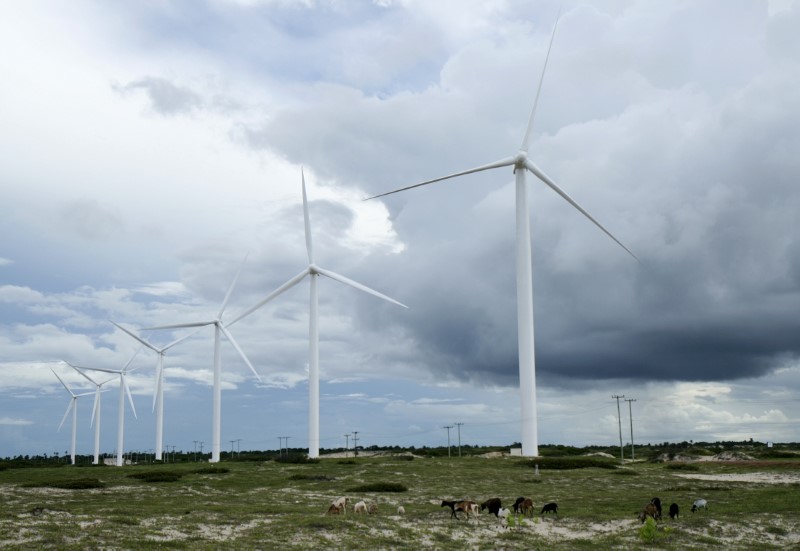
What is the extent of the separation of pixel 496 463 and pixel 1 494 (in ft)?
149

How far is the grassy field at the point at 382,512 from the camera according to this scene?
30.7m

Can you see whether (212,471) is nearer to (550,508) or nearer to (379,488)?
(379,488)

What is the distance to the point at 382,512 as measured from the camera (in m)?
39.8

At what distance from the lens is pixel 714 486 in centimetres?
5500

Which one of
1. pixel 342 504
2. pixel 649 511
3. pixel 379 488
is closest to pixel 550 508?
pixel 649 511

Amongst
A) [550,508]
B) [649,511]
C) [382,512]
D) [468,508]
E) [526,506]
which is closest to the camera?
[649,511]

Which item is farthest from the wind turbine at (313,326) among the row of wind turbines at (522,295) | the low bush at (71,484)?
the low bush at (71,484)

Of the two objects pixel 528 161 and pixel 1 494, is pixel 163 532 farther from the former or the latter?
pixel 528 161

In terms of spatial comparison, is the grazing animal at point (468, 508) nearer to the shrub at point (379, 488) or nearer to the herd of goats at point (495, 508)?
the herd of goats at point (495, 508)

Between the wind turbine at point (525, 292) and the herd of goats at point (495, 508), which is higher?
the wind turbine at point (525, 292)

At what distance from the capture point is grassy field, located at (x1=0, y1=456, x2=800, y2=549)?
30.7 m

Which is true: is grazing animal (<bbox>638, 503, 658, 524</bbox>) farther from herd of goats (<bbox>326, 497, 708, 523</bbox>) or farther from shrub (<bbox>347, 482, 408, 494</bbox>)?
shrub (<bbox>347, 482, 408, 494</bbox>)

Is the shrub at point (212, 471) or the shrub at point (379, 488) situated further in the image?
the shrub at point (212, 471)

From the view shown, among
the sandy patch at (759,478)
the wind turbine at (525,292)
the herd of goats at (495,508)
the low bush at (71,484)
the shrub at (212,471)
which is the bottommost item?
the sandy patch at (759,478)
